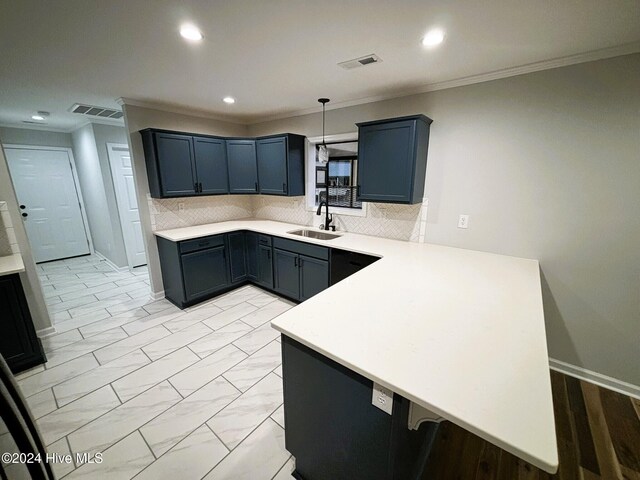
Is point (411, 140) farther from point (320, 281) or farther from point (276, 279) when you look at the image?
point (276, 279)

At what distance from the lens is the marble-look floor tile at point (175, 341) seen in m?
2.34

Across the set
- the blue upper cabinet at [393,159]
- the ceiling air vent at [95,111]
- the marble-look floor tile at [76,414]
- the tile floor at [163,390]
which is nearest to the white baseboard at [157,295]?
the tile floor at [163,390]

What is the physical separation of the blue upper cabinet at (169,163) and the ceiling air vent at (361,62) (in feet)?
7.22

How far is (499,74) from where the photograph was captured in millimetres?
2102

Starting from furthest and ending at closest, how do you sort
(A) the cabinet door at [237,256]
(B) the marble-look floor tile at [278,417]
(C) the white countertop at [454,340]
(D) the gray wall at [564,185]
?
(A) the cabinet door at [237,256] < (D) the gray wall at [564,185] < (B) the marble-look floor tile at [278,417] < (C) the white countertop at [454,340]

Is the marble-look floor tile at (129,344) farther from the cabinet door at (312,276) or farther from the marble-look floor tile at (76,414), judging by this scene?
the cabinet door at (312,276)

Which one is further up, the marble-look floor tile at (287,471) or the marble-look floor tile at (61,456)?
the marble-look floor tile at (61,456)

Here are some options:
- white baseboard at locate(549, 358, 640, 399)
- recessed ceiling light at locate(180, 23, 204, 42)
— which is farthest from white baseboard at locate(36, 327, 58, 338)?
white baseboard at locate(549, 358, 640, 399)

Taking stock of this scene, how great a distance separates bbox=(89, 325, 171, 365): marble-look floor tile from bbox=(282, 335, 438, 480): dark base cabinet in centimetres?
185

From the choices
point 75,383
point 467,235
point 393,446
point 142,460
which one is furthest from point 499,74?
point 75,383

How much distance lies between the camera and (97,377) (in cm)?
206

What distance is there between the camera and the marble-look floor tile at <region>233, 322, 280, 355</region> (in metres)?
2.41

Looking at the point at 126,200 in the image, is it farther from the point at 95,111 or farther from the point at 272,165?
the point at 272,165

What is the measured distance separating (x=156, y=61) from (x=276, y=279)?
96.6 inches
